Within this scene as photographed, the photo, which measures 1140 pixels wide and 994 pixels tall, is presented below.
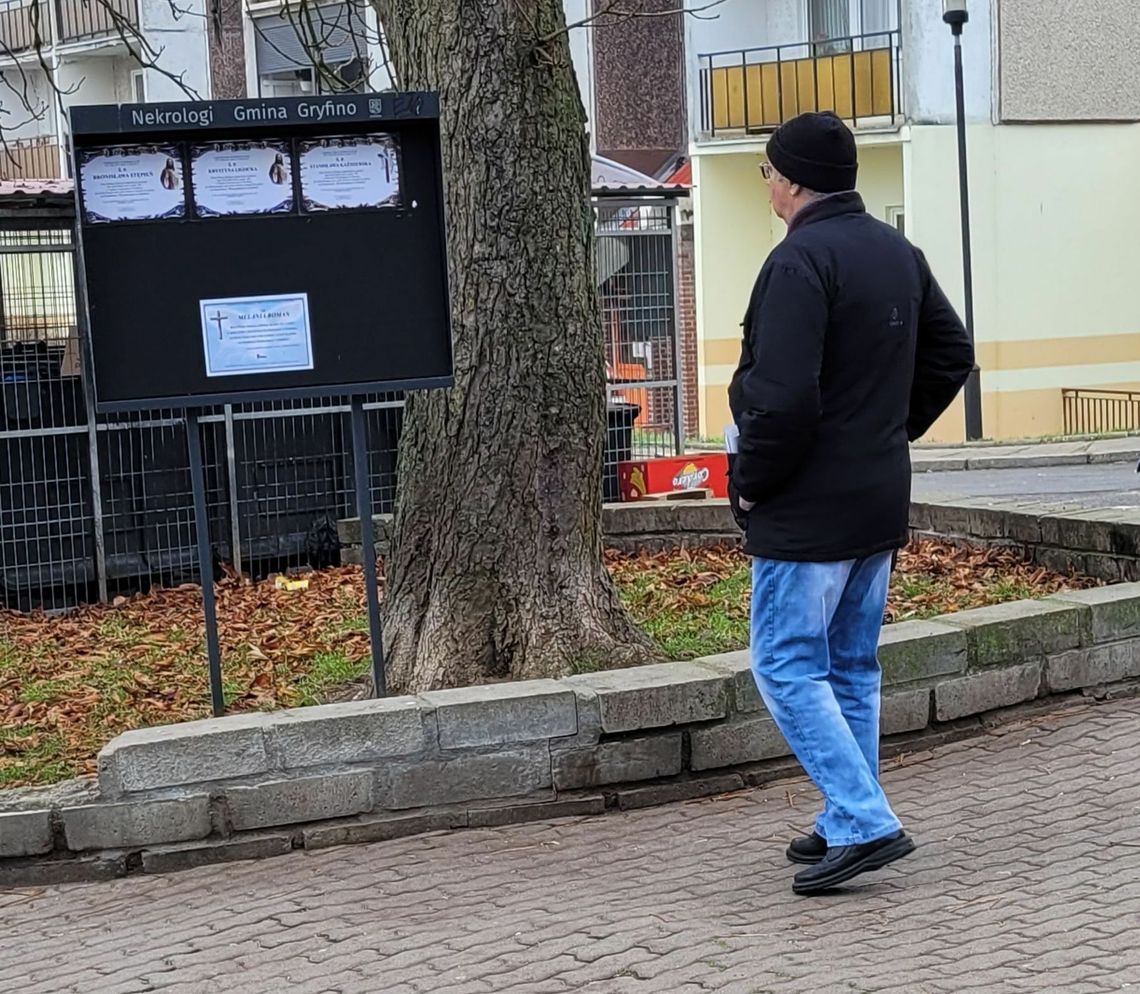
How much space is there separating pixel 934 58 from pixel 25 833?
22860 mm

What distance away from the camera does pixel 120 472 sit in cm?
1096

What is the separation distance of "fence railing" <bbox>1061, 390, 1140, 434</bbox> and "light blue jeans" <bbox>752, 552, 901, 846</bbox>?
2240cm

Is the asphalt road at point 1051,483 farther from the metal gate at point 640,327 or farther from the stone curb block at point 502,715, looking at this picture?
the stone curb block at point 502,715

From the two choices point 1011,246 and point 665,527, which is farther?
point 1011,246

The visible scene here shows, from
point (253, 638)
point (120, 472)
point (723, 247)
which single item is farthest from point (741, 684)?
point (723, 247)

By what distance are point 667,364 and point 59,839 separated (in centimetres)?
815

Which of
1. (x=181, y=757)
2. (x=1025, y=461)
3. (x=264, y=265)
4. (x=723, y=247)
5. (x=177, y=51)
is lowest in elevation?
(x=1025, y=461)

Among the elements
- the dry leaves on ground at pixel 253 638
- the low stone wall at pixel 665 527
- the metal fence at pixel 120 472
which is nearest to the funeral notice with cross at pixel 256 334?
the dry leaves on ground at pixel 253 638

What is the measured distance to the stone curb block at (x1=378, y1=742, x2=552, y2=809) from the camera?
5762mm

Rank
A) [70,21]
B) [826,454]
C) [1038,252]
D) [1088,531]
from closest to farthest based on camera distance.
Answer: [826,454] < [1088,531] < [1038,252] < [70,21]

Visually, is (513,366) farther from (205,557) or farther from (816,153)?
(816,153)

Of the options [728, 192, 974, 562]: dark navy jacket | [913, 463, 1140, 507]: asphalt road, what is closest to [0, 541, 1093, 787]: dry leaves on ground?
[728, 192, 974, 562]: dark navy jacket

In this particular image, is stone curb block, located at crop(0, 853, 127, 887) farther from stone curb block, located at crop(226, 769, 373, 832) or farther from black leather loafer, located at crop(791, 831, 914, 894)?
black leather loafer, located at crop(791, 831, 914, 894)

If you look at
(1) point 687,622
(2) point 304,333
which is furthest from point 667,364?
(2) point 304,333
